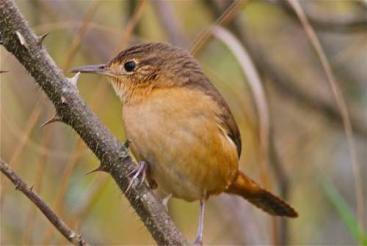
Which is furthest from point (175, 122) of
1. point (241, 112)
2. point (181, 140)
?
point (241, 112)

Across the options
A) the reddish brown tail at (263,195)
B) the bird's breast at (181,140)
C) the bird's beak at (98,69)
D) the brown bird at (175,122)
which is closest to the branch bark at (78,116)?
the brown bird at (175,122)

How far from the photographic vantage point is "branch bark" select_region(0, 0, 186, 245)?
8.39 feet

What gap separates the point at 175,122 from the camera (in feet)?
12.4

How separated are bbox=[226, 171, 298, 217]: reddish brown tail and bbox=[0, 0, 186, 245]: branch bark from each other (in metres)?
1.62

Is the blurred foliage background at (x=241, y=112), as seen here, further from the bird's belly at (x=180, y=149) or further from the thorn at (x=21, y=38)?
the thorn at (x=21, y=38)

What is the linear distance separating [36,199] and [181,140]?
1217 mm

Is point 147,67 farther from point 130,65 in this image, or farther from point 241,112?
point 241,112

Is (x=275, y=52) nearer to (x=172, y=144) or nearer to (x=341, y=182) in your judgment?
(x=341, y=182)

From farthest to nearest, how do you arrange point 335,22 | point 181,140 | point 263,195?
1. point 335,22
2. point 263,195
3. point 181,140

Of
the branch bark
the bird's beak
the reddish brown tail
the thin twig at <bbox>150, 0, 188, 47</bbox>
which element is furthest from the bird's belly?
the thin twig at <bbox>150, 0, 188, 47</bbox>

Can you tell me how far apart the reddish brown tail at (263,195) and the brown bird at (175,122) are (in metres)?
0.18

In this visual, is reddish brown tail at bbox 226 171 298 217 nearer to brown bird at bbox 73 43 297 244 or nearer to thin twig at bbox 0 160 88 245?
brown bird at bbox 73 43 297 244

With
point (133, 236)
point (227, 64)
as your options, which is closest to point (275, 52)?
point (227, 64)

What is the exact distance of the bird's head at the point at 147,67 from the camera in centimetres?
408
